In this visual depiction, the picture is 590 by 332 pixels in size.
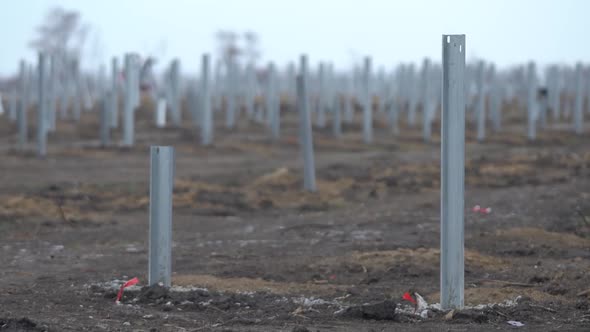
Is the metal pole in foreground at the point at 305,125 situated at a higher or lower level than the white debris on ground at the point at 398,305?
higher

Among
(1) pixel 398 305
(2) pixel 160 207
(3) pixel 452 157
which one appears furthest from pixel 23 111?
(3) pixel 452 157

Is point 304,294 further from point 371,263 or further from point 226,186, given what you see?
point 226,186

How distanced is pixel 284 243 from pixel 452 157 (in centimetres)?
461

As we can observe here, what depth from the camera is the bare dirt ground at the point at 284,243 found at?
557cm

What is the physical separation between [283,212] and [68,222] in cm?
309

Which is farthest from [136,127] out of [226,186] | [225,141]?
[226,186]

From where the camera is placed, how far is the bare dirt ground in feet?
18.3

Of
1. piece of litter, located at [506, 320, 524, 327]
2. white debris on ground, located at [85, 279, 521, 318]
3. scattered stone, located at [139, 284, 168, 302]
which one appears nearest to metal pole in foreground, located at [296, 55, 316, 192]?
white debris on ground, located at [85, 279, 521, 318]

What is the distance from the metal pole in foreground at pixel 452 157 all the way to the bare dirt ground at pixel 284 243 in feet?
1.08

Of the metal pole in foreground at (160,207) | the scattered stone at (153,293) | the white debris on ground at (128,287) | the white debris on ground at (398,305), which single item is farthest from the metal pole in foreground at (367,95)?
the scattered stone at (153,293)

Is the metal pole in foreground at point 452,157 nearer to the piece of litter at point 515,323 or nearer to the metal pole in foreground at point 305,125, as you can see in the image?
the piece of litter at point 515,323

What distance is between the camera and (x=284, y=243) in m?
9.75

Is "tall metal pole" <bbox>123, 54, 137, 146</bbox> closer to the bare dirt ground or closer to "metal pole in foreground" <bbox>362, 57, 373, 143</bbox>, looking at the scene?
the bare dirt ground

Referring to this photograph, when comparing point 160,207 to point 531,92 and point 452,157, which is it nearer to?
point 452,157
